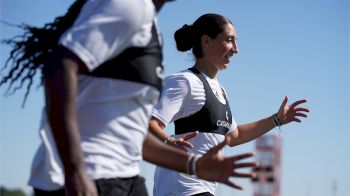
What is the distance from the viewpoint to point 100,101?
11.6 ft

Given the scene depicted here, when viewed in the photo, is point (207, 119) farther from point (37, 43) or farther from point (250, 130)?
point (37, 43)

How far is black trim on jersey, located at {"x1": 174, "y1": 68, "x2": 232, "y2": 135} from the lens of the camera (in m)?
6.82

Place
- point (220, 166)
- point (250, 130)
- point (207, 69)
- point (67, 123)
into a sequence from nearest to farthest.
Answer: point (67, 123)
point (220, 166)
point (207, 69)
point (250, 130)

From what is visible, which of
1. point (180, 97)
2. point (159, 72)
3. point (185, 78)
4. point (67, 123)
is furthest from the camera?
point (185, 78)

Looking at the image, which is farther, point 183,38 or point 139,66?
point 183,38

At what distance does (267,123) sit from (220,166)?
3775mm

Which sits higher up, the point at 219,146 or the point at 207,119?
the point at 207,119

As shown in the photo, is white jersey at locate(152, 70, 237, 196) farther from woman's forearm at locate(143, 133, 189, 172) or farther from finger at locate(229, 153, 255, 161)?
finger at locate(229, 153, 255, 161)

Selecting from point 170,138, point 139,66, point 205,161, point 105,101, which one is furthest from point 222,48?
point 105,101

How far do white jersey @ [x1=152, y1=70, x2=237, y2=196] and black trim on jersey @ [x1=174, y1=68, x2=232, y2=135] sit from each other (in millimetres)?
40

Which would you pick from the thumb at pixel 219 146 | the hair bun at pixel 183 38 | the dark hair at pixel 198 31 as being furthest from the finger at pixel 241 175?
the hair bun at pixel 183 38

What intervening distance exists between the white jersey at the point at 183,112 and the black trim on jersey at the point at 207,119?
40 millimetres

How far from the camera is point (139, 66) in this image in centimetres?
364

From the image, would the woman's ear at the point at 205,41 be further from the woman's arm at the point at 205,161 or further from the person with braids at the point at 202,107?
the woman's arm at the point at 205,161
